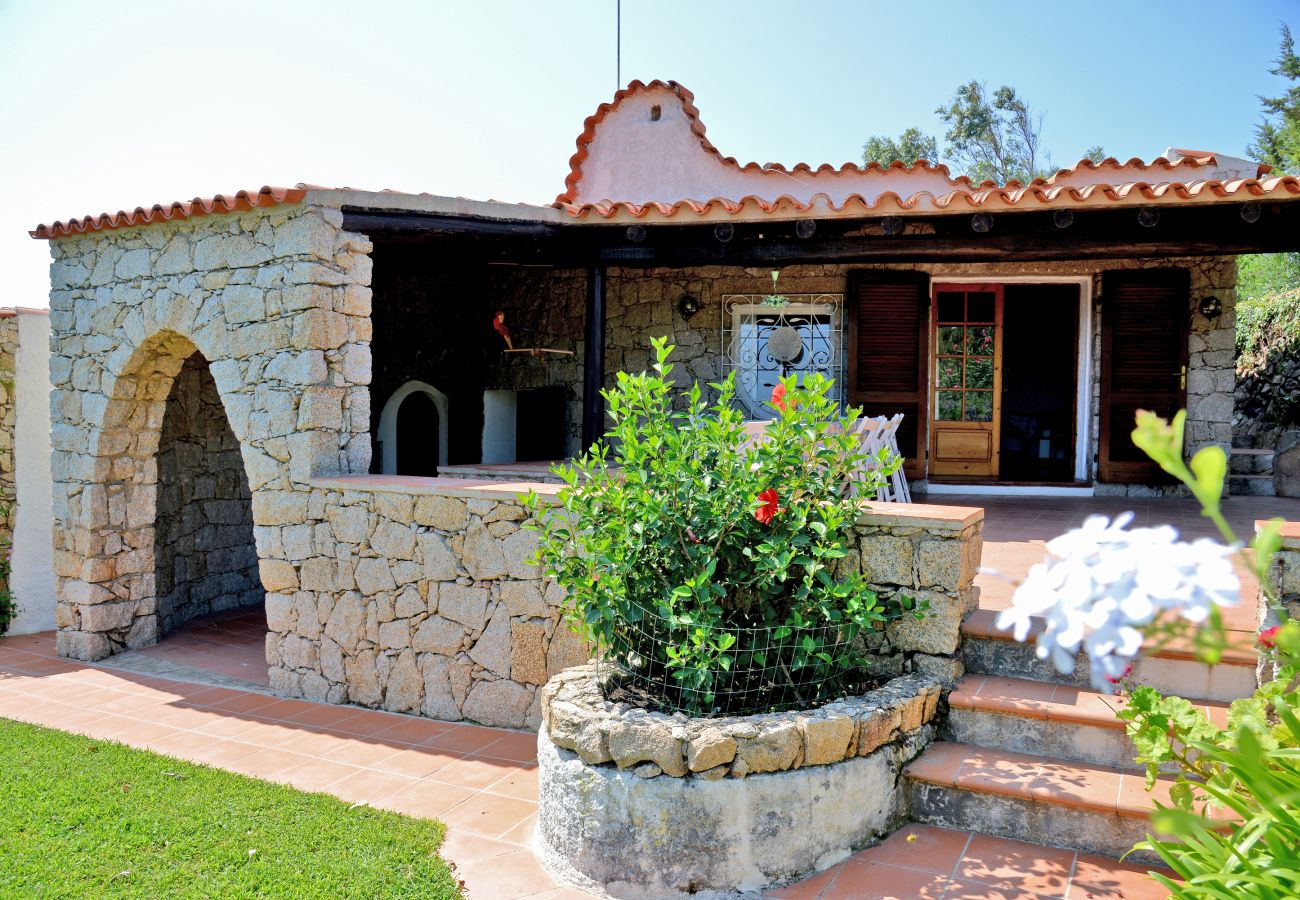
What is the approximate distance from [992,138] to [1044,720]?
25.9 metres

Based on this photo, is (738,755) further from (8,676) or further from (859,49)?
(859,49)

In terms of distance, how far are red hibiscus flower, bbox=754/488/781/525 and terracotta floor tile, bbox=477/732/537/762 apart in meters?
1.96

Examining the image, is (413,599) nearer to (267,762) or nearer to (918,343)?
(267,762)

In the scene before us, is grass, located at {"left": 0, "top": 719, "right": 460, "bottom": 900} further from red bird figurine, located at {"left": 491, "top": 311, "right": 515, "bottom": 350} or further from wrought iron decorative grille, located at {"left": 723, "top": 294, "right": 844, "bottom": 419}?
wrought iron decorative grille, located at {"left": 723, "top": 294, "right": 844, "bottom": 419}

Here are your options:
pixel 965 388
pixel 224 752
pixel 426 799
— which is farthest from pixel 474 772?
pixel 965 388

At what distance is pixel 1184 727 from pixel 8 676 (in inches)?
299

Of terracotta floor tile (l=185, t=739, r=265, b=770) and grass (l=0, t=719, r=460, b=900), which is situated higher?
grass (l=0, t=719, r=460, b=900)

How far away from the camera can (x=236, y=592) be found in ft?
29.0

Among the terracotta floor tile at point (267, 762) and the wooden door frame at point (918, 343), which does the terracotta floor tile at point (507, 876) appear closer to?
Result: the terracotta floor tile at point (267, 762)

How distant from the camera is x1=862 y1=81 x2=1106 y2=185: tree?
25.5 m

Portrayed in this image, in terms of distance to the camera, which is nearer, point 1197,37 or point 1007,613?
point 1007,613

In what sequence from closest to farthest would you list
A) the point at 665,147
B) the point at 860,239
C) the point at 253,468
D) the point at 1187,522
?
1. the point at 253,468
2. the point at 1187,522
3. the point at 860,239
4. the point at 665,147

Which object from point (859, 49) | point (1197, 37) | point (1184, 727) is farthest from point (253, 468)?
point (859, 49)

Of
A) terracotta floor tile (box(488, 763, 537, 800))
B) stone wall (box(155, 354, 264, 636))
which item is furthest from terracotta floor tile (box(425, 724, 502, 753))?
stone wall (box(155, 354, 264, 636))
